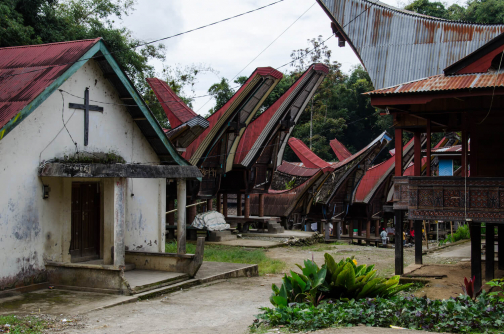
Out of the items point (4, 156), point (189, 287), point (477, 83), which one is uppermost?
point (477, 83)

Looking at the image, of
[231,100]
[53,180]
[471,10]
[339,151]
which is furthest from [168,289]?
[471,10]

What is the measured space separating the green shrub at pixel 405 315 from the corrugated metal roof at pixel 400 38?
7497 mm

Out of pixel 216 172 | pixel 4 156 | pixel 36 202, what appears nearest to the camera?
pixel 4 156

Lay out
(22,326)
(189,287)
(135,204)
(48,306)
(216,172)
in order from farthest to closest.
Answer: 1. (216,172)
2. (135,204)
3. (189,287)
4. (48,306)
5. (22,326)

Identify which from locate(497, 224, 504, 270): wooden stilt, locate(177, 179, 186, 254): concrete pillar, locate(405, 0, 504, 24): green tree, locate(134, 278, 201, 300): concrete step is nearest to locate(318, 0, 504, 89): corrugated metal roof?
locate(497, 224, 504, 270): wooden stilt

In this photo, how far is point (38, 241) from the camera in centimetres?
1021

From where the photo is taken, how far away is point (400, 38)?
1442 centimetres

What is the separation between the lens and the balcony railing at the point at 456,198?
10.2 m

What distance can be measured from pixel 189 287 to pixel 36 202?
361cm

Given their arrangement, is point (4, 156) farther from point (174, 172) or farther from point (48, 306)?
point (174, 172)

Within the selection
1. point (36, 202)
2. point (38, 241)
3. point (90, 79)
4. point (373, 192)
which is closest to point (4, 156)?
point (36, 202)

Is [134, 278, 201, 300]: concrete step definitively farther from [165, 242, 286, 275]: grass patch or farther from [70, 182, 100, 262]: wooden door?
[165, 242, 286, 275]: grass patch

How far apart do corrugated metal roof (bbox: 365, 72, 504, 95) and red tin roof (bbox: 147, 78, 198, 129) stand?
7.81m

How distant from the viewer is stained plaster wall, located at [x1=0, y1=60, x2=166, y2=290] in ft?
31.4
